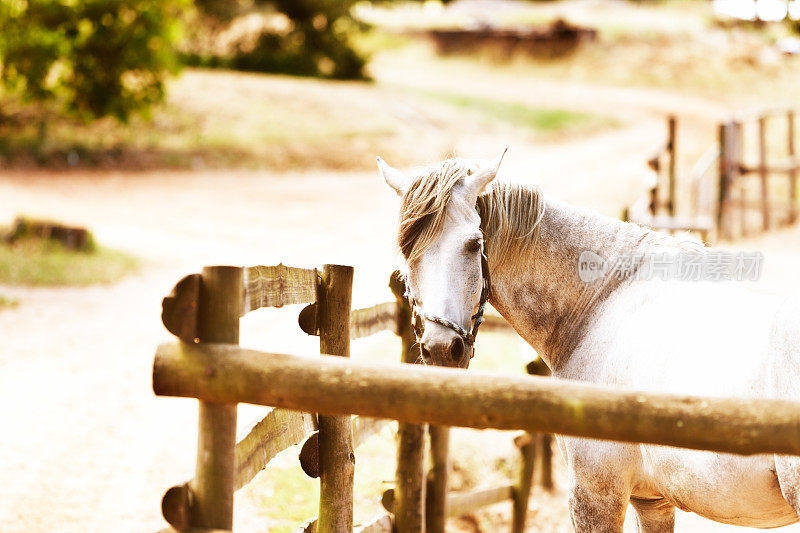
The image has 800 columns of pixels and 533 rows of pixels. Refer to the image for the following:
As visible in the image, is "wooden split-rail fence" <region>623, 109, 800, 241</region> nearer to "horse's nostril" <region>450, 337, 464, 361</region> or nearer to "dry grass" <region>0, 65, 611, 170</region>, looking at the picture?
"dry grass" <region>0, 65, 611, 170</region>

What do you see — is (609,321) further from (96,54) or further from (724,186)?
(96,54)

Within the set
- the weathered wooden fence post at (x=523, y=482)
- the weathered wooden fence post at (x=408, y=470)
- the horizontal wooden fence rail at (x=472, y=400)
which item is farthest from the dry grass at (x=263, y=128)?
the horizontal wooden fence rail at (x=472, y=400)

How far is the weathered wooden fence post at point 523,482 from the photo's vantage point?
244 inches

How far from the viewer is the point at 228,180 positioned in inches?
766

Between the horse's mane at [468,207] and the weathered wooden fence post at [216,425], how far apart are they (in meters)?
0.92

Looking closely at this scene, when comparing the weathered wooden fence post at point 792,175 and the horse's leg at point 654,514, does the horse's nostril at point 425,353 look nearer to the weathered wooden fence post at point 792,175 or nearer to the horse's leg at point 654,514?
the horse's leg at point 654,514

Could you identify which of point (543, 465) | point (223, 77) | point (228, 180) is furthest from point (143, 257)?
point (223, 77)

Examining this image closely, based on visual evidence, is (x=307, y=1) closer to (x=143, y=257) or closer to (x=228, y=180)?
(x=228, y=180)

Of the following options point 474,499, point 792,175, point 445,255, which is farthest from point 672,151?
point 445,255

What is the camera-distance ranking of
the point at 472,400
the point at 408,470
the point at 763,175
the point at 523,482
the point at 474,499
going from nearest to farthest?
the point at 472,400, the point at 408,470, the point at 474,499, the point at 523,482, the point at 763,175

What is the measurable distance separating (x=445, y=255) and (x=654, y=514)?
4.94ft

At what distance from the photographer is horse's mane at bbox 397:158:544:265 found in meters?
3.14

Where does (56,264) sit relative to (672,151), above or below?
below

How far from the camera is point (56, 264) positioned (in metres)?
11.8
